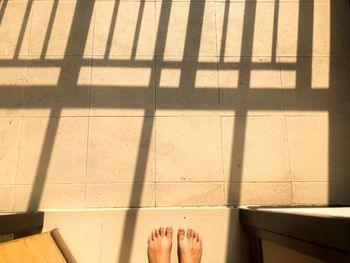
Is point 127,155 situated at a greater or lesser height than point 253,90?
lesser

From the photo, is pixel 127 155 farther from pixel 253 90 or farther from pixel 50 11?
pixel 50 11

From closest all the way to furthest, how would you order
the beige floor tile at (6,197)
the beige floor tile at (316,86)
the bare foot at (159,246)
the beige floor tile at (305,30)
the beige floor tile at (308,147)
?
1. the bare foot at (159,246)
2. the beige floor tile at (6,197)
3. the beige floor tile at (308,147)
4. the beige floor tile at (316,86)
5. the beige floor tile at (305,30)

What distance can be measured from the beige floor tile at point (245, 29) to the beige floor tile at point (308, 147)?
52cm

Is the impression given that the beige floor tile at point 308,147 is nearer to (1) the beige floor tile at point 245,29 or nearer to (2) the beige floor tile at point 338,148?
(2) the beige floor tile at point 338,148

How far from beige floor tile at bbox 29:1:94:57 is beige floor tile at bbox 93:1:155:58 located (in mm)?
69

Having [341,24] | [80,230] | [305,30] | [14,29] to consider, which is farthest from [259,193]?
[14,29]

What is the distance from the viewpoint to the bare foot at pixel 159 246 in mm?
1682

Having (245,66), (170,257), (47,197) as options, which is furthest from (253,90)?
→ (47,197)

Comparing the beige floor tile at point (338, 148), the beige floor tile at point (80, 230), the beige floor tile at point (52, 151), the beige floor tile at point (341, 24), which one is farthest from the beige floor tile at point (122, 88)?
the beige floor tile at point (341, 24)

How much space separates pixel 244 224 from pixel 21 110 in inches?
59.4

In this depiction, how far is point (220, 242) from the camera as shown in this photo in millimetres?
1765

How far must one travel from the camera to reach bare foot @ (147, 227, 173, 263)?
5.52 ft

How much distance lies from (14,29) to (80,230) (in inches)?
55.7

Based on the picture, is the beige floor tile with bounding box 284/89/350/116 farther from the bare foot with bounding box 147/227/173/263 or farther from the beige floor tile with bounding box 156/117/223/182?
the bare foot with bounding box 147/227/173/263
